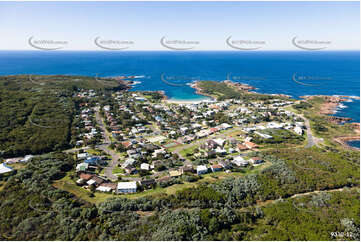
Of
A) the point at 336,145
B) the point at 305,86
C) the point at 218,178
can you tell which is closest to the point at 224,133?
the point at 218,178

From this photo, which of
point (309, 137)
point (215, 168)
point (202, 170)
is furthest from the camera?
point (309, 137)

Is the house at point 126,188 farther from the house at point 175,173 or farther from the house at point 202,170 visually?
the house at point 202,170

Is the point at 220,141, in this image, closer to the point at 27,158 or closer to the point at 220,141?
the point at 220,141

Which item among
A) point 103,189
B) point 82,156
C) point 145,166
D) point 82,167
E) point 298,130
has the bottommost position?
point 145,166

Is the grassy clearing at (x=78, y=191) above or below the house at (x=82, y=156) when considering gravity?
below

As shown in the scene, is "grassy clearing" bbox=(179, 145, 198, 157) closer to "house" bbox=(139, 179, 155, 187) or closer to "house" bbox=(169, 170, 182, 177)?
"house" bbox=(169, 170, 182, 177)

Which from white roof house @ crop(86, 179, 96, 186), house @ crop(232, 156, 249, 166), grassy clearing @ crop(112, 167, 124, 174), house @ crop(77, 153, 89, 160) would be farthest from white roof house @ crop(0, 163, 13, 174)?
house @ crop(232, 156, 249, 166)

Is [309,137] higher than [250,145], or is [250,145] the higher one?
[250,145]

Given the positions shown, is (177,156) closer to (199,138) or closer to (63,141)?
(199,138)

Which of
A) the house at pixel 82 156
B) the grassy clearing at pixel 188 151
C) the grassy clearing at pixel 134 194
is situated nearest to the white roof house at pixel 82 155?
the house at pixel 82 156

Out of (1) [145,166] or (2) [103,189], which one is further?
(1) [145,166]

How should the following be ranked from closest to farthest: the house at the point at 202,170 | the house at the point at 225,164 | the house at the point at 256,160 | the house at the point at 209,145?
the house at the point at 202,170 < the house at the point at 225,164 < the house at the point at 256,160 < the house at the point at 209,145

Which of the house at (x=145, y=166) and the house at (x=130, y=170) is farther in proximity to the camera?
the house at (x=145, y=166)

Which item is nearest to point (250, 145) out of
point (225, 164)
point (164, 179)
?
point (225, 164)
